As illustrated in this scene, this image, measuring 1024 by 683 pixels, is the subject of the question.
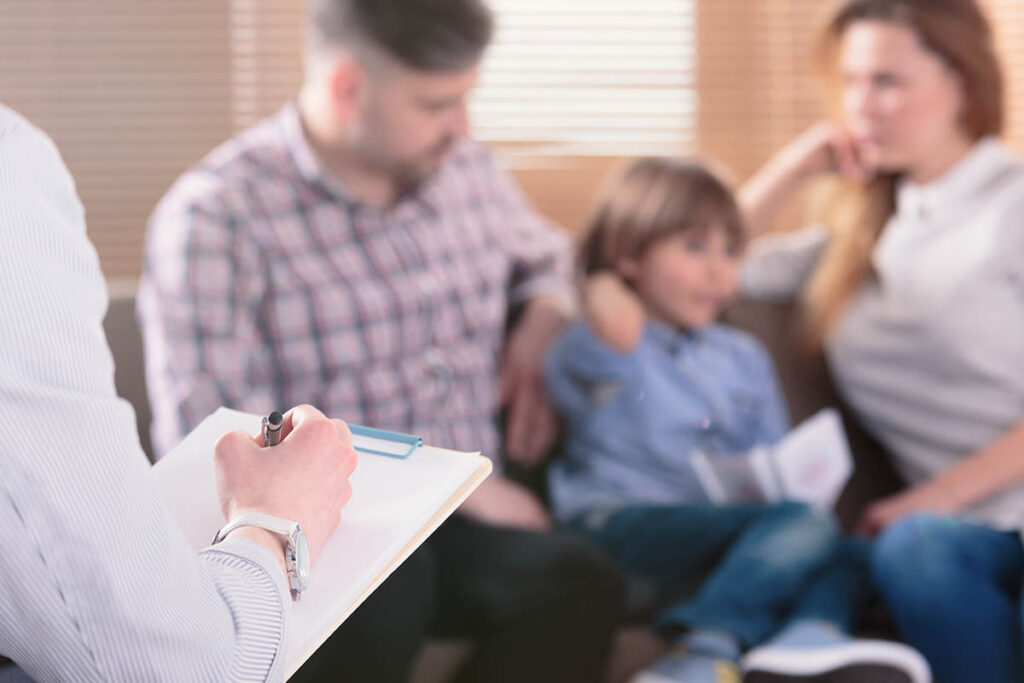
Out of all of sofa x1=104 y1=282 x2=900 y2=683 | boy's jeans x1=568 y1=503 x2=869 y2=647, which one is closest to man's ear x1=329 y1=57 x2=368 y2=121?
sofa x1=104 y1=282 x2=900 y2=683

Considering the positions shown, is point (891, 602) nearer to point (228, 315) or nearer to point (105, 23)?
point (228, 315)

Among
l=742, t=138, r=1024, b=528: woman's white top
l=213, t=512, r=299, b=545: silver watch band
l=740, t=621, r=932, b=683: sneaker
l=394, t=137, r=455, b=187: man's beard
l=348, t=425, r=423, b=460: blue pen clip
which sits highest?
l=394, t=137, r=455, b=187: man's beard

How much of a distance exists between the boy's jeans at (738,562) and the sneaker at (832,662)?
0.07 m

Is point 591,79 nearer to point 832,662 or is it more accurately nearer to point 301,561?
point 832,662

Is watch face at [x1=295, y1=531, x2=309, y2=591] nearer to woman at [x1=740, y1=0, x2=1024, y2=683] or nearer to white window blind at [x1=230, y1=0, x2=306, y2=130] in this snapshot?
woman at [x1=740, y1=0, x2=1024, y2=683]

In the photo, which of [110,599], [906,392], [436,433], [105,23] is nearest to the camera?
[110,599]

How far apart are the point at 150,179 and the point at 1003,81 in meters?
1.86

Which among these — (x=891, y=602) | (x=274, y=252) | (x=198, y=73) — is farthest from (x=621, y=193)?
(x=198, y=73)

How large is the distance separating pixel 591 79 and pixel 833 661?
1.62 meters

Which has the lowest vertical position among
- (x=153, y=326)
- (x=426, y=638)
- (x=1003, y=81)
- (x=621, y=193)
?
(x=426, y=638)

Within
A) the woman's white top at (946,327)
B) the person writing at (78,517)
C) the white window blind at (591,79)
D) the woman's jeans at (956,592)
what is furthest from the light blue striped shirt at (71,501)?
the white window blind at (591,79)

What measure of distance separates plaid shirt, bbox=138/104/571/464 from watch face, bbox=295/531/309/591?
0.72 meters

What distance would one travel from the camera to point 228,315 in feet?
4.48

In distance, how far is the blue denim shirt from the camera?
157 cm
